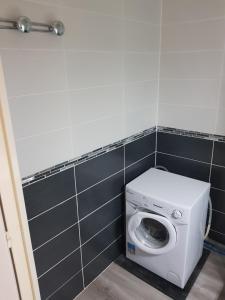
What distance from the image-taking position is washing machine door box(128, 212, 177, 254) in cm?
174

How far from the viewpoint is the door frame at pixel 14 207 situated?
925mm

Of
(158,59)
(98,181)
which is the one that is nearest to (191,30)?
(158,59)

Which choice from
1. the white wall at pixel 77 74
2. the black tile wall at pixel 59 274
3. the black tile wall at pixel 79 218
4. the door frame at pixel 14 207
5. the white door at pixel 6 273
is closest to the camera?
the door frame at pixel 14 207

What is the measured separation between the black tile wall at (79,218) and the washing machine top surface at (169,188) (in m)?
0.14

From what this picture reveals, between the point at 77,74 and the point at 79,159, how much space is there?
0.51 m

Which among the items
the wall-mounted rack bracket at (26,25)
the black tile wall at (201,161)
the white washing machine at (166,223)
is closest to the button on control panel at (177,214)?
the white washing machine at (166,223)

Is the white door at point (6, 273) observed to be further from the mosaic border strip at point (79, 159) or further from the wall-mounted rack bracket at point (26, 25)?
the wall-mounted rack bracket at point (26, 25)

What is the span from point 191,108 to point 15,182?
4.92 feet

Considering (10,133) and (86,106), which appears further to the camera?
(86,106)

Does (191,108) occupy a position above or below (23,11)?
below

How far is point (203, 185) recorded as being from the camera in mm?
1896

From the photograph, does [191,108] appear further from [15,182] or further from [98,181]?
[15,182]

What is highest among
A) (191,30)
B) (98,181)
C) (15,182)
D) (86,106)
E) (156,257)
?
(191,30)

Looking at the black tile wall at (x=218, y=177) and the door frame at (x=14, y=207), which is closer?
the door frame at (x=14, y=207)
